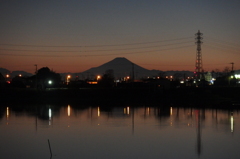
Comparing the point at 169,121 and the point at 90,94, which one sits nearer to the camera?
the point at 169,121

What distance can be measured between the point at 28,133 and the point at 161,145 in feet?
27.9

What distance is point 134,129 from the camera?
21.2 metres

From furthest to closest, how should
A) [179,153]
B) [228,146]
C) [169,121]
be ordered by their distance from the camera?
[169,121]
[228,146]
[179,153]

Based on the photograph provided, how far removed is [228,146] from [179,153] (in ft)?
10.5

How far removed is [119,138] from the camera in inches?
708

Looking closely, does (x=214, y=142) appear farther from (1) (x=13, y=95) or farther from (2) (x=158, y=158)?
(1) (x=13, y=95)

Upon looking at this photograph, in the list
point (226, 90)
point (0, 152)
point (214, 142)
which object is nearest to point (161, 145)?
point (214, 142)

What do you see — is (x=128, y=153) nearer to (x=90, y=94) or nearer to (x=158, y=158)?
(x=158, y=158)

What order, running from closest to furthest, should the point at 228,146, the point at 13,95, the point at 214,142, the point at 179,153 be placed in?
the point at 179,153 → the point at 228,146 → the point at 214,142 → the point at 13,95

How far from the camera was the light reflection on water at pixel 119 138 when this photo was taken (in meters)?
14.6

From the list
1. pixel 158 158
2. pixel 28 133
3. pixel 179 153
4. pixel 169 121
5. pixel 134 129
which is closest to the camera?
pixel 158 158

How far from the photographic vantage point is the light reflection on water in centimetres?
1457

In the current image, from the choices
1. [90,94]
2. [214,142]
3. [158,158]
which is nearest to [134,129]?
[214,142]

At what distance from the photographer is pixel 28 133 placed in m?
19.5
